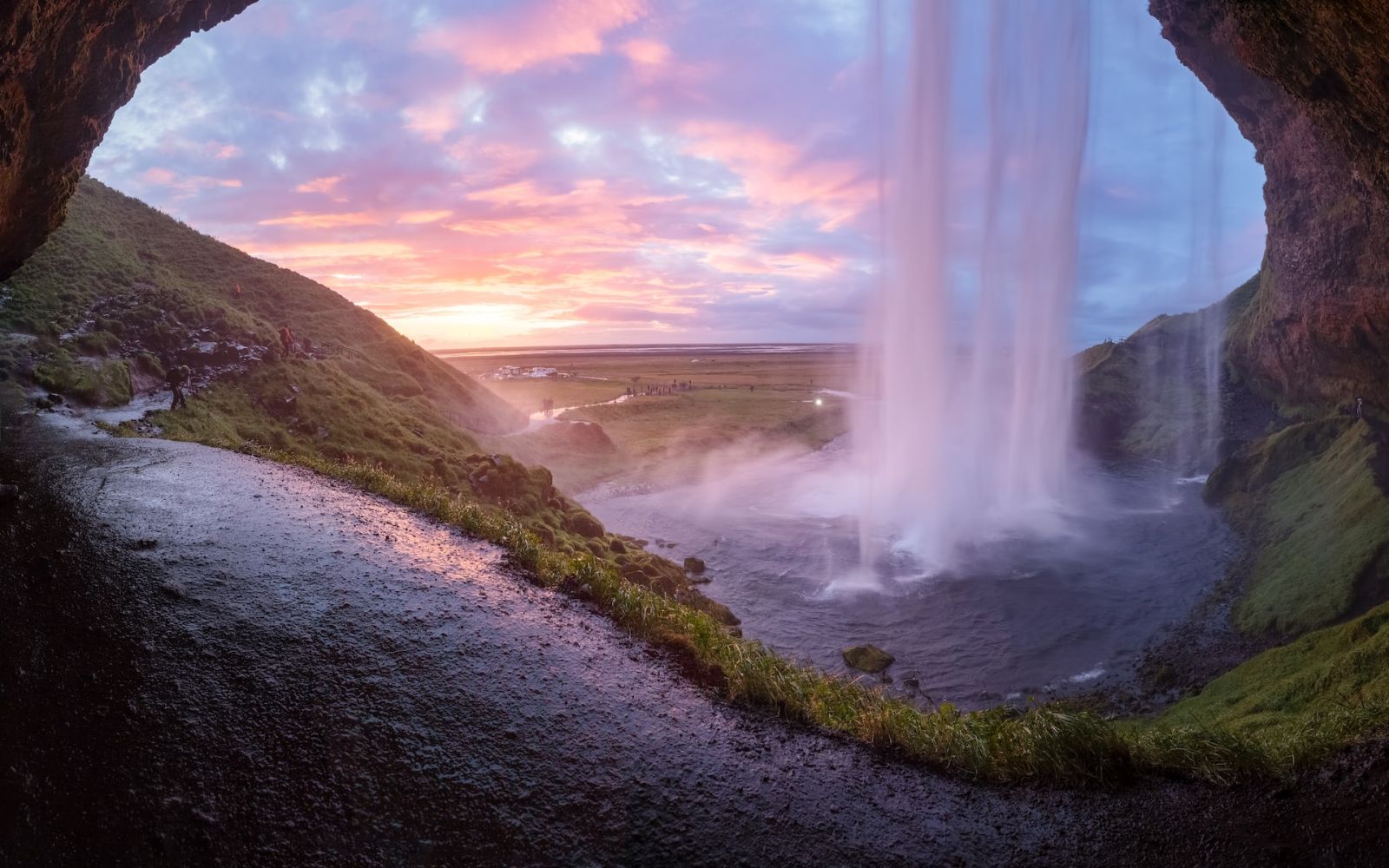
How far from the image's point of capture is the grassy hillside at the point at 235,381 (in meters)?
28.5

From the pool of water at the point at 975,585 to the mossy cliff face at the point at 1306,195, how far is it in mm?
11776

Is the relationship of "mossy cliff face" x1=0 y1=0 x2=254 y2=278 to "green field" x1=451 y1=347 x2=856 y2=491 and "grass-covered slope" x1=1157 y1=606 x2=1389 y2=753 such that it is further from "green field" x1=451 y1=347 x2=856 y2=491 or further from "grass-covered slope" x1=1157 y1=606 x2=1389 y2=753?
"green field" x1=451 y1=347 x2=856 y2=491

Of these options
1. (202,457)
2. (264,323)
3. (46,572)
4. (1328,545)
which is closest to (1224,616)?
(1328,545)

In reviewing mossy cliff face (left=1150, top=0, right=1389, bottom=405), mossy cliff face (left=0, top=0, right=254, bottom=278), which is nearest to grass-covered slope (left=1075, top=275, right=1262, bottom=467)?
mossy cliff face (left=1150, top=0, right=1389, bottom=405)

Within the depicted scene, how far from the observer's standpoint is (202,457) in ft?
70.4

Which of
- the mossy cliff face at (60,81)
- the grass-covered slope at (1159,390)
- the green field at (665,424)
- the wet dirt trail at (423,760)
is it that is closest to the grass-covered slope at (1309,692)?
the wet dirt trail at (423,760)

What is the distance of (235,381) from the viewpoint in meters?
34.8

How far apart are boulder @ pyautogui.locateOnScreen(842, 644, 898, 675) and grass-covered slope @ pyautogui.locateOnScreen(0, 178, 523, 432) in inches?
1297

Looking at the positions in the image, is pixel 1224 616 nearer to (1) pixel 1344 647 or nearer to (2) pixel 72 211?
(1) pixel 1344 647

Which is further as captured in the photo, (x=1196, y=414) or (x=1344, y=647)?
(x=1196, y=414)

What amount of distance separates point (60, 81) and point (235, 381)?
19205 millimetres

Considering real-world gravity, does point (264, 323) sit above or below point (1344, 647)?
above

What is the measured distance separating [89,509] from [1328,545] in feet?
133

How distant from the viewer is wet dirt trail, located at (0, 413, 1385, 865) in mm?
6824
